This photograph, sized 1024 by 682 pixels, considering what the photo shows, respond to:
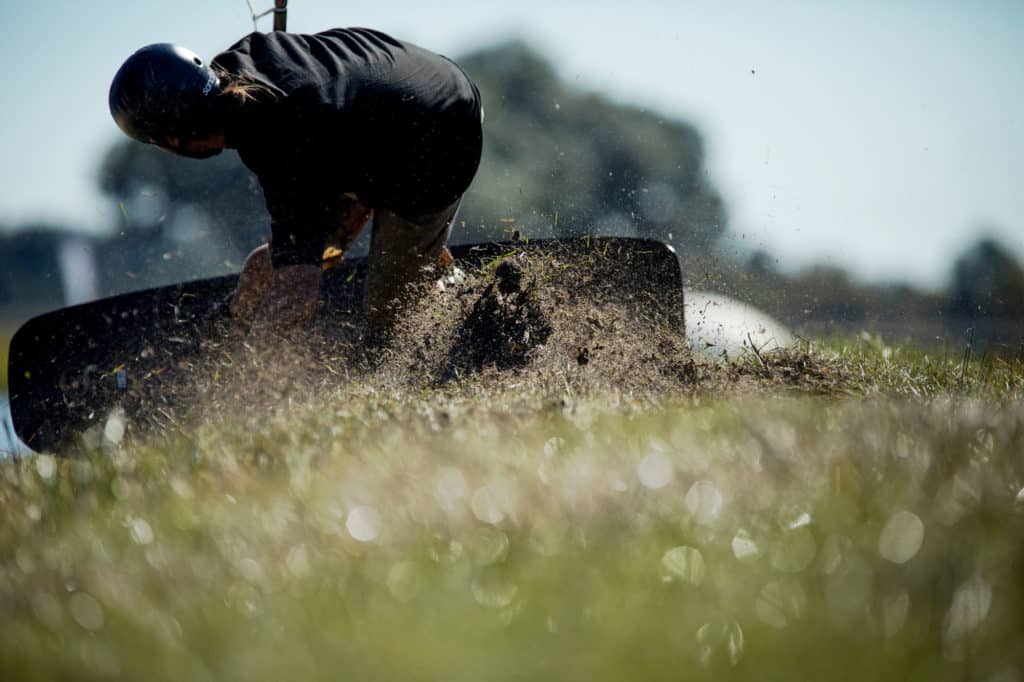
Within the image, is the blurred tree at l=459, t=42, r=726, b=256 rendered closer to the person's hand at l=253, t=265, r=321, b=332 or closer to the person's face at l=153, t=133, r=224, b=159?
the person's hand at l=253, t=265, r=321, b=332

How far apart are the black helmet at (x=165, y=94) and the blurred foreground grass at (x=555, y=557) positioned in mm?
2223

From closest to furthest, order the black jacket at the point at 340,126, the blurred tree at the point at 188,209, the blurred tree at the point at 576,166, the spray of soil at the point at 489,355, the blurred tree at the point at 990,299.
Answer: the spray of soil at the point at 489,355 < the black jacket at the point at 340,126 < the blurred tree at the point at 990,299 < the blurred tree at the point at 576,166 < the blurred tree at the point at 188,209

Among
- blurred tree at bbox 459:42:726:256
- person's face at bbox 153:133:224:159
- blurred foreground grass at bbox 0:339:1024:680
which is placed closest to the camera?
blurred foreground grass at bbox 0:339:1024:680

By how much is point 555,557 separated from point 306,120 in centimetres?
302

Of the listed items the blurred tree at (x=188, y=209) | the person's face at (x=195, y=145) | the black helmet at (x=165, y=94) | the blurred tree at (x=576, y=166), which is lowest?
the blurred tree at (x=188, y=209)

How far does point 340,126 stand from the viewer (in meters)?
3.99

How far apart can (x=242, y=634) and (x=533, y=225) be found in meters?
4.11

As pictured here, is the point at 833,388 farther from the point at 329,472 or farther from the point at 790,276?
the point at 329,472

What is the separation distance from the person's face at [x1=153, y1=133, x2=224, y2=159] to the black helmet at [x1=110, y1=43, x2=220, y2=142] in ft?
0.10

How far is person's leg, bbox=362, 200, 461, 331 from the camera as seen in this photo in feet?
15.9

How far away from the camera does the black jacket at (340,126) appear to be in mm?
3805

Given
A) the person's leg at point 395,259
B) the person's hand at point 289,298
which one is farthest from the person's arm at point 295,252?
the person's leg at point 395,259

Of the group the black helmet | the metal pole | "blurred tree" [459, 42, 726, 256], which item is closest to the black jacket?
the black helmet

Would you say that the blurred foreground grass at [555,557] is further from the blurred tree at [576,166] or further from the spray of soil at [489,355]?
the blurred tree at [576,166]
